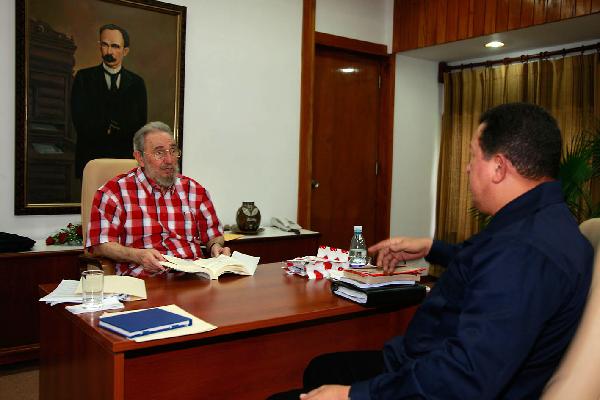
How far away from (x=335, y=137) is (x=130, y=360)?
145 inches

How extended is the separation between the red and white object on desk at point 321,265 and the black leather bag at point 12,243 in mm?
1557

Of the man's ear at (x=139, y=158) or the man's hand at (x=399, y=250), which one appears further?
the man's ear at (x=139, y=158)

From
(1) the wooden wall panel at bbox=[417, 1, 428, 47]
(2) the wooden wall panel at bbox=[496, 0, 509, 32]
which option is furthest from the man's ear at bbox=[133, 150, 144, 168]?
(1) the wooden wall panel at bbox=[417, 1, 428, 47]

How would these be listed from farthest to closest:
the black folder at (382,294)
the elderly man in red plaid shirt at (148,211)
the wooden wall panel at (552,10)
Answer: the wooden wall panel at (552,10) < the elderly man in red plaid shirt at (148,211) < the black folder at (382,294)

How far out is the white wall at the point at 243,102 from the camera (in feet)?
13.5

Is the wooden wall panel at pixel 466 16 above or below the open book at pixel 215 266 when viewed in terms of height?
above

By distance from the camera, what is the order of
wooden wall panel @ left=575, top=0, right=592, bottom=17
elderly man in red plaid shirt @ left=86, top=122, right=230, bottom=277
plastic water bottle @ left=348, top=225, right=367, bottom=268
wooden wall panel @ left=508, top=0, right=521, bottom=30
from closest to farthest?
plastic water bottle @ left=348, top=225, right=367, bottom=268
elderly man in red plaid shirt @ left=86, top=122, right=230, bottom=277
wooden wall panel @ left=575, top=0, right=592, bottom=17
wooden wall panel @ left=508, top=0, right=521, bottom=30

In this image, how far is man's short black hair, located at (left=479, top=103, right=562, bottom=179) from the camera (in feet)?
4.37

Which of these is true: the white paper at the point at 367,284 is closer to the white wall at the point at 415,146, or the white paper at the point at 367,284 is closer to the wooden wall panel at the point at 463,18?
the wooden wall panel at the point at 463,18

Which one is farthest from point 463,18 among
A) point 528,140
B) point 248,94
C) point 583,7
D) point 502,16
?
point 528,140

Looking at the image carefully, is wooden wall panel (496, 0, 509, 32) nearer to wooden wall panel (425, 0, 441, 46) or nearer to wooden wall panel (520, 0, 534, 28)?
wooden wall panel (520, 0, 534, 28)

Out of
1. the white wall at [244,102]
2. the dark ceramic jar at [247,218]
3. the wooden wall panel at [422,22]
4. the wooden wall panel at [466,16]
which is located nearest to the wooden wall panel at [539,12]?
the wooden wall panel at [466,16]

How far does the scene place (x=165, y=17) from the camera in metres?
3.91

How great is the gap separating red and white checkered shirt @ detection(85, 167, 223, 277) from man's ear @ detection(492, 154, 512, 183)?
1.75 m
